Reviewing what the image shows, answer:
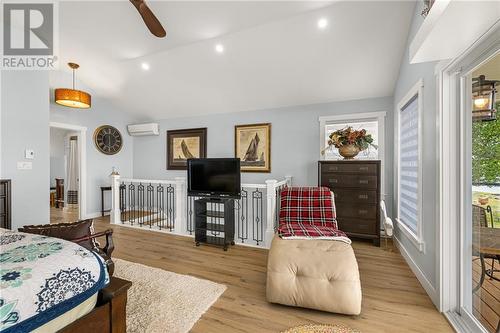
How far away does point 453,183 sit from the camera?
180 centimetres

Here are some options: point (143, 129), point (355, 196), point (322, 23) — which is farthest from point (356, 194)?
point (143, 129)

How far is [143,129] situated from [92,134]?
1.06m

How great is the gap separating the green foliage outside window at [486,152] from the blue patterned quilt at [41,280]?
94.6 inches

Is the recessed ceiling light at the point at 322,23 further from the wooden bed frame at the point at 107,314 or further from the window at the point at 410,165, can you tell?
the wooden bed frame at the point at 107,314

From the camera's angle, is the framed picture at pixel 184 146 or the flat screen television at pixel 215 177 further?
the framed picture at pixel 184 146

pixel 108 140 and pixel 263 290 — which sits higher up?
pixel 108 140

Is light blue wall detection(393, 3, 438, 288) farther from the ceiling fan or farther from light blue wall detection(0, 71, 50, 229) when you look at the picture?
light blue wall detection(0, 71, 50, 229)

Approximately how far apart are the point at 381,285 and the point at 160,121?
18.0 feet

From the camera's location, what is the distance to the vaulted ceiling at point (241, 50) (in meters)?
2.68

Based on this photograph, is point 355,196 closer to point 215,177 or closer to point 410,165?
point 410,165

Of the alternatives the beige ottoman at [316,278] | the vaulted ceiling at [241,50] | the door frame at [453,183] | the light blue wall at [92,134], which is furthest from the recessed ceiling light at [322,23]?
the light blue wall at [92,134]

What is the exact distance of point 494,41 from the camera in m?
1.37

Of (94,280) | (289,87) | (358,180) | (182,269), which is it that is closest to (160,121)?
(289,87)

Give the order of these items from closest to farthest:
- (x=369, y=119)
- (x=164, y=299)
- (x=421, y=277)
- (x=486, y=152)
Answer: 1. (x=486, y=152)
2. (x=164, y=299)
3. (x=421, y=277)
4. (x=369, y=119)
